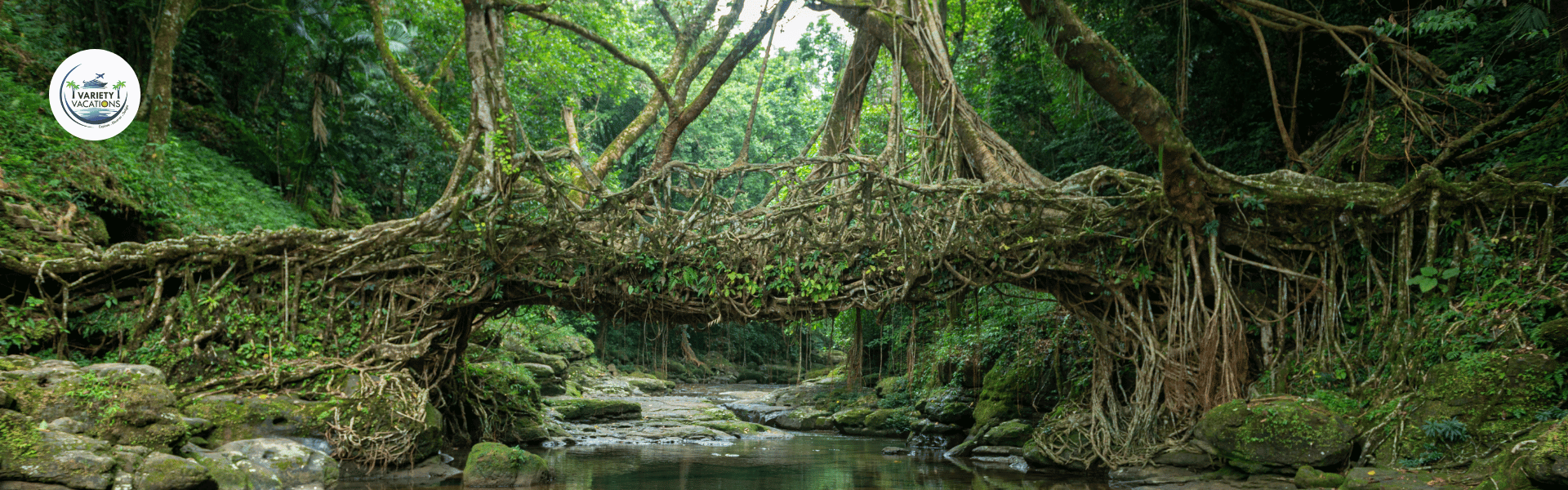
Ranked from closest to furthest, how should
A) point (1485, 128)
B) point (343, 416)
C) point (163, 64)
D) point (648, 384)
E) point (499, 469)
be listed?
1. point (1485, 128)
2. point (343, 416)
3. point (499, 469)
4. point (163, 64)
5. point (648, 384)

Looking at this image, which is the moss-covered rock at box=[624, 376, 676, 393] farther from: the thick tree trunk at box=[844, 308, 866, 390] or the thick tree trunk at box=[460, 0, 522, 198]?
the thick tree trunk at box=[460, 0, 522, 198]

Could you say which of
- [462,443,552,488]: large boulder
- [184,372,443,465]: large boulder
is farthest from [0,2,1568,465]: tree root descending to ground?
[462,443,552,488]: large boulder

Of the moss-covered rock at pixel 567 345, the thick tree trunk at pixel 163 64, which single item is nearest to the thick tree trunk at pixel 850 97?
Result: the thick tree trunk at pixel 163 64

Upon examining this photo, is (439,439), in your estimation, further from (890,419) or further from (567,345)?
(567,345)

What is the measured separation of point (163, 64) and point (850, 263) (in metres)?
9.60

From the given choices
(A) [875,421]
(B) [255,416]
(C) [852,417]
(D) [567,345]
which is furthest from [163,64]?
(D) [567,345]

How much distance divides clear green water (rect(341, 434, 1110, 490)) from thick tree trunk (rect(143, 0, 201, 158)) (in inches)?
264

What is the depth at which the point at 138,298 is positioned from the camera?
8.48 metres

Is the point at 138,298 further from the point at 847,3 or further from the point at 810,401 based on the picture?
the point at 810,401

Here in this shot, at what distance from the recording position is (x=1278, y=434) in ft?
24.2

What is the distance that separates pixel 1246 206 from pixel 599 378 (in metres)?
18.4

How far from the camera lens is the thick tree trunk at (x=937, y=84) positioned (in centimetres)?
935

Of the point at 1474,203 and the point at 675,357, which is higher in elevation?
the point at 1474,203

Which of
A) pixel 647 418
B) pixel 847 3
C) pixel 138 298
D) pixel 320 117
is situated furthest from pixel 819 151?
pixel 320 117
